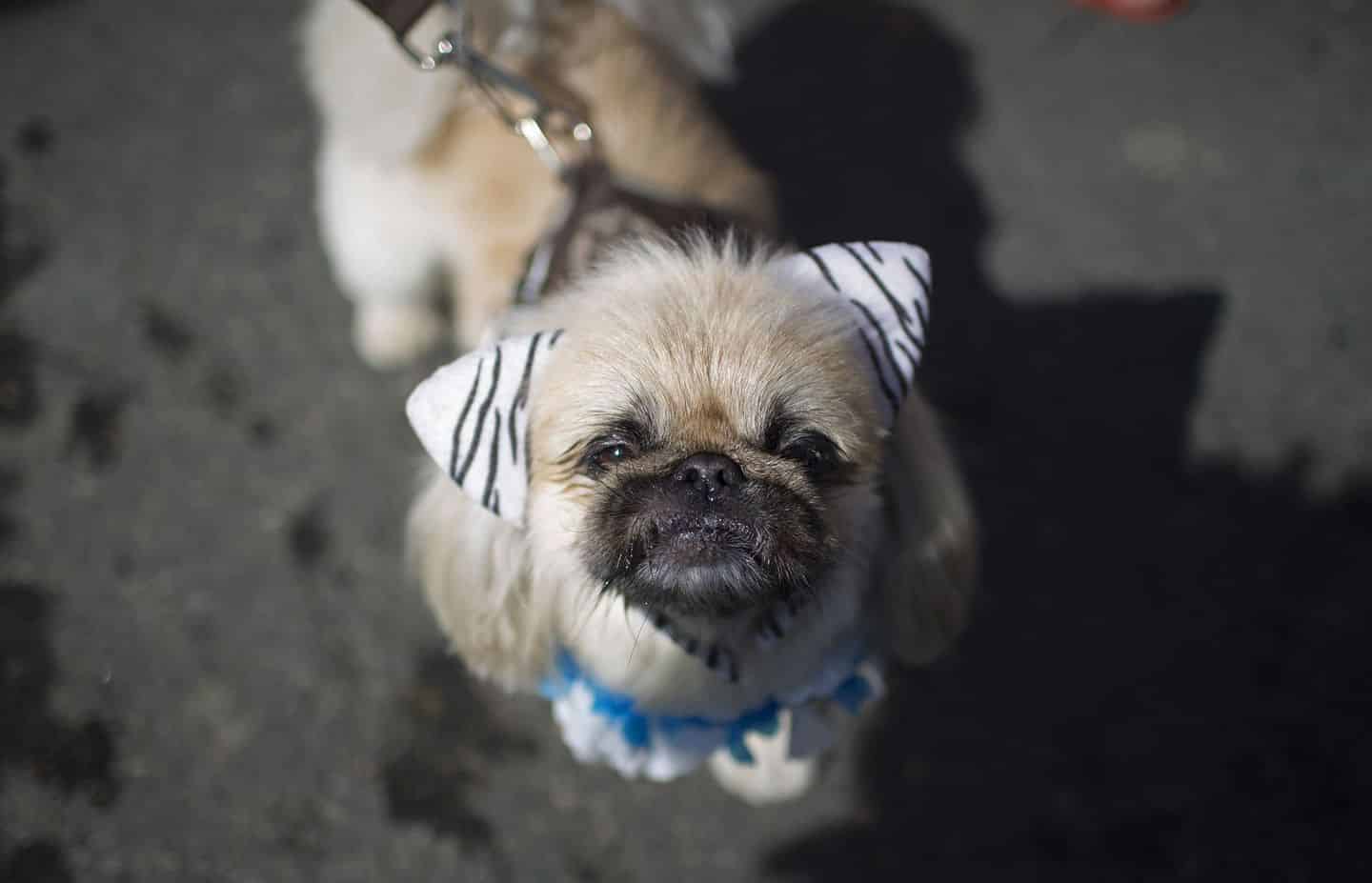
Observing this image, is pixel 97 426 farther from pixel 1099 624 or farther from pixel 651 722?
pixel 1099 624

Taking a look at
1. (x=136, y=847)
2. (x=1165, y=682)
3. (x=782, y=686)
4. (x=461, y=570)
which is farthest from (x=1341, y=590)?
(x=136, y=847)

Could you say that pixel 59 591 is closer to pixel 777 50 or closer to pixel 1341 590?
pixel 777 50

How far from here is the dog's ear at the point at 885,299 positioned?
1330mm

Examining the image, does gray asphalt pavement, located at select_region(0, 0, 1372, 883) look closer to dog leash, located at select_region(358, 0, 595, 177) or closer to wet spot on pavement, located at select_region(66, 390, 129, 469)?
wet spot on pavement, located at select_region(66, 390, 129, 469)

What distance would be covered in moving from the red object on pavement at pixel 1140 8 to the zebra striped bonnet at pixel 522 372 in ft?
7.73

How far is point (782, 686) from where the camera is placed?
1.52 m

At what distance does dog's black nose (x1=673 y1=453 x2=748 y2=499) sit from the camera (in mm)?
1165

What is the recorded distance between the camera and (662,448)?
4.05 ft

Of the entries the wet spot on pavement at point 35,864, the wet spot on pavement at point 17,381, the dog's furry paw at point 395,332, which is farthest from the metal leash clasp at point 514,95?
the wet spot on pavement at point 35,864

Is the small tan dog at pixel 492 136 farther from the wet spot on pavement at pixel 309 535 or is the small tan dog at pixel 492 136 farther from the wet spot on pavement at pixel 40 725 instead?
the wet spot on pavement at pixel 40 725

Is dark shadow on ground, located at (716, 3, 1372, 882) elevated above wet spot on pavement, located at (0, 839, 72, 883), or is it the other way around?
wet spot on pavement, located at (0, 839, 72, 883)

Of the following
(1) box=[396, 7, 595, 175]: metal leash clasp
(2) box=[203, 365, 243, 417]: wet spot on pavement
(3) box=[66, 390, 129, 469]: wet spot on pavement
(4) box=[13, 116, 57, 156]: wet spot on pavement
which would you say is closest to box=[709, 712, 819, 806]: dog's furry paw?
(1) box=[396, 7, 595, 175]: metal leash clasp

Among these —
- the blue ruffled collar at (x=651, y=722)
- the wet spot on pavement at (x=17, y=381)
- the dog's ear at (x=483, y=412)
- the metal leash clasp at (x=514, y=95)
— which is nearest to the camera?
the dog's ear at (x=483, y=412)

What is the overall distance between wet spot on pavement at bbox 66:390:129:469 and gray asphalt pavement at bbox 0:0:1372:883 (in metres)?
0.01
